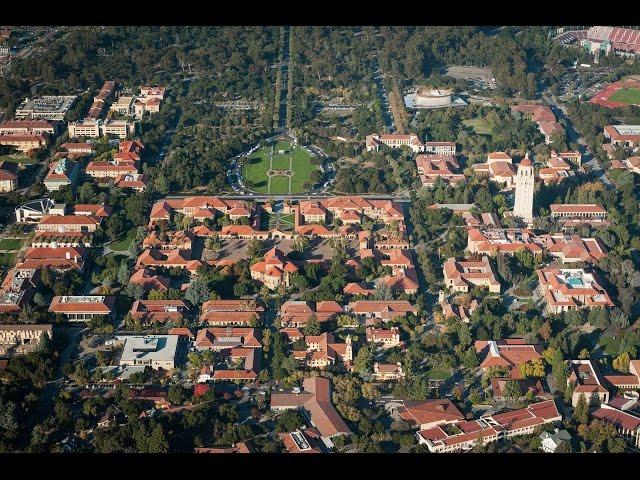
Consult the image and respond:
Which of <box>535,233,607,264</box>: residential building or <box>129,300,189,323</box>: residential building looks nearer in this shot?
<box>129,300,189,323</box>: residential building

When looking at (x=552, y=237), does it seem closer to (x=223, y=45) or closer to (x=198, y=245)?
(x=198, y=245)

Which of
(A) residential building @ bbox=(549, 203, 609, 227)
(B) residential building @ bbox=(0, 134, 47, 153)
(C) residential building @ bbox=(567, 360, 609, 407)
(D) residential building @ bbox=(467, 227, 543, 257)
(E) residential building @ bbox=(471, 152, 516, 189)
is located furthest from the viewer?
(B) residential building @ bbox=(0, 134, 47, 153)

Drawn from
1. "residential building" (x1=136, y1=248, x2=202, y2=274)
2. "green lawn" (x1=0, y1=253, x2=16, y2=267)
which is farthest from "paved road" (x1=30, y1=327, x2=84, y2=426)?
"green lawn" (x1=0, y1=253, x2=16, y2=267)

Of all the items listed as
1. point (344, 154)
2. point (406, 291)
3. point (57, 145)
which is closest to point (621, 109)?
point (344, 154)

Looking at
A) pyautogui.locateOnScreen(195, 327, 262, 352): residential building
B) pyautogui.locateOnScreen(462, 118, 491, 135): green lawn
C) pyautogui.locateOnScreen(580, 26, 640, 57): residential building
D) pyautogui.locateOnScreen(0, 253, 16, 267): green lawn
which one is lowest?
pyautogui.locateOnScreen(580, 26, 640, 57): residential building

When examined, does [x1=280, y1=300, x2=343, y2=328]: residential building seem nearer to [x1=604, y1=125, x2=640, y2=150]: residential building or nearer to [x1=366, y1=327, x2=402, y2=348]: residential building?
[x1=366, y1=327, x2=402, y2=348]: residential building

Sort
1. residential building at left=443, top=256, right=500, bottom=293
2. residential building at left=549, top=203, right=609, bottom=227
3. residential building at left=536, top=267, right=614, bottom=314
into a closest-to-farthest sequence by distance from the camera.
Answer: residential building at left=536, top=267, right=614, bottom=314
residential building at left=443, top=256, right=500, bottom=293
residential building at left=549, top=203, right=609, bottom=227

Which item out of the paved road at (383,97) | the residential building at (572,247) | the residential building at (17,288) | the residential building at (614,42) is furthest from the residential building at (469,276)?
the residential building at (614,42)
